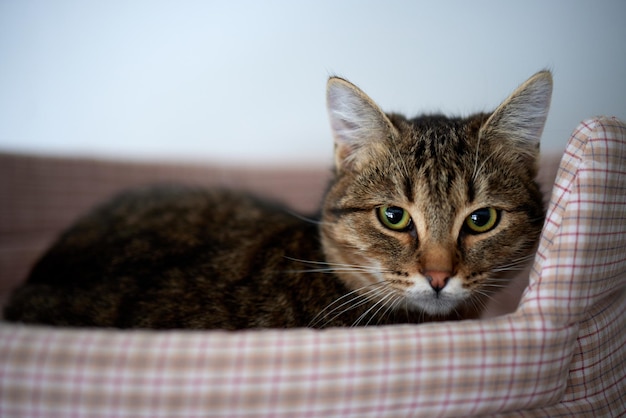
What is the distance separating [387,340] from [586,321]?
2.05 ft

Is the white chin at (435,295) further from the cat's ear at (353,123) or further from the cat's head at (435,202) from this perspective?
the cat's ear at (353,123)

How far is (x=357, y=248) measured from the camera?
141cm

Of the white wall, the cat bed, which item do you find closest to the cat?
the cat bed

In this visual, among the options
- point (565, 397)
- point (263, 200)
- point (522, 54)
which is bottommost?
point (565, 397)

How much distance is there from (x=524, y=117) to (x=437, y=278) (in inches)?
25.3

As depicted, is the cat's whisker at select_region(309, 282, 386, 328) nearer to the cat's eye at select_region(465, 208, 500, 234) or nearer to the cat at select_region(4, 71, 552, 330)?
the cat at select_region(4, 71, 552, 330)

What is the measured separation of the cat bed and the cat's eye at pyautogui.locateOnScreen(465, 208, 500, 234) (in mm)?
166

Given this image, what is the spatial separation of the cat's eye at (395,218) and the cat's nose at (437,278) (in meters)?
0.20

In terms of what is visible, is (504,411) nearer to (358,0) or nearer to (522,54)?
(522,54)

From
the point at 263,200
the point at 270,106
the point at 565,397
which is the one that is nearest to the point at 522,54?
the point at 270,106

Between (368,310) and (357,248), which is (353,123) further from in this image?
(368,310)

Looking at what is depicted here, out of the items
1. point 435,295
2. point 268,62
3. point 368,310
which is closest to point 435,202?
point 435,295

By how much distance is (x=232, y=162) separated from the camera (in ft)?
9.71

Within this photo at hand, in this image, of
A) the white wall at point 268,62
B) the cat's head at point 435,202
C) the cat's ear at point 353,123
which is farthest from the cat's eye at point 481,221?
the white wall at point 268,62
